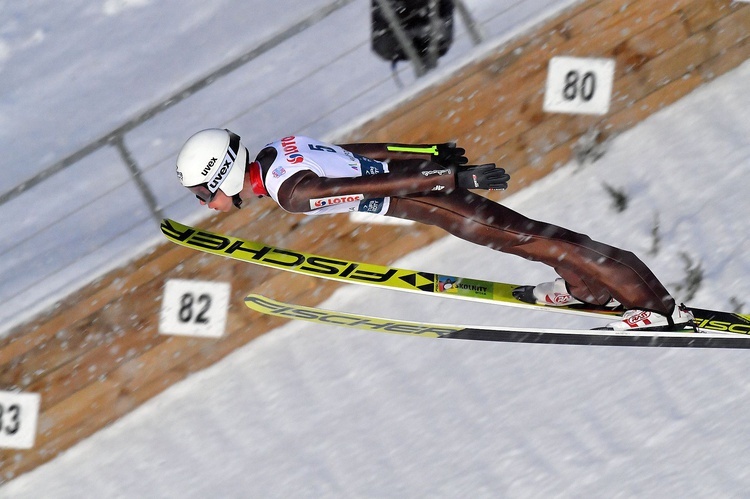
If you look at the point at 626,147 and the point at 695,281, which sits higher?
the point at 626,147

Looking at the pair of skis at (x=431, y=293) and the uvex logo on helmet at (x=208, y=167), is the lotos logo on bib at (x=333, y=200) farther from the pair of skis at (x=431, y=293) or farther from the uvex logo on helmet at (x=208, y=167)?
the pair of skis at (x=431, y=293)

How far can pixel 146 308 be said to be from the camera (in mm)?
6234

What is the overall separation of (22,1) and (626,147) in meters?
5.05

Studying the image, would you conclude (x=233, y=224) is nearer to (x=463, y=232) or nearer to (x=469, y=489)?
(x=463, y=232)

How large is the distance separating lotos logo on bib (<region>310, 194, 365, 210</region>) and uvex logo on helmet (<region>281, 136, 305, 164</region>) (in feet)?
0.77

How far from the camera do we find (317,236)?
632 centimetres

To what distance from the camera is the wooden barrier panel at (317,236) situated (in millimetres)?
6207

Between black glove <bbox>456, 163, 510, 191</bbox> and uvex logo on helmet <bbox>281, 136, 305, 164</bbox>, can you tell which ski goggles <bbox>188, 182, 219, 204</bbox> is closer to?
uvex logo on helmet <bbox>281, 136, 305, 164</bbox>

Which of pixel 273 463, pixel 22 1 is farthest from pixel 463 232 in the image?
pixel 22 1

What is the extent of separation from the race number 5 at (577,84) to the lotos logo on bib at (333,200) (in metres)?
2.35

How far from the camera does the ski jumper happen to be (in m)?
4.74

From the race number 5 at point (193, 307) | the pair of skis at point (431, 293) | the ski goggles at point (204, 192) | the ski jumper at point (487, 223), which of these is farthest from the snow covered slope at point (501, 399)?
the ski goggles at point (204, 192)

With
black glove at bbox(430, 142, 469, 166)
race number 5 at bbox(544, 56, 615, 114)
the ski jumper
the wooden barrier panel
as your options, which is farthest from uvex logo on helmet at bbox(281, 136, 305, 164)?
race number 5 at bbox(544, 56, 615, 114)

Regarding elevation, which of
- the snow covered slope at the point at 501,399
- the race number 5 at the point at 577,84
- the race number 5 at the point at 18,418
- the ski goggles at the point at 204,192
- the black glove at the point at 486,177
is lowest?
the snow covered slope at the point at 501,399
